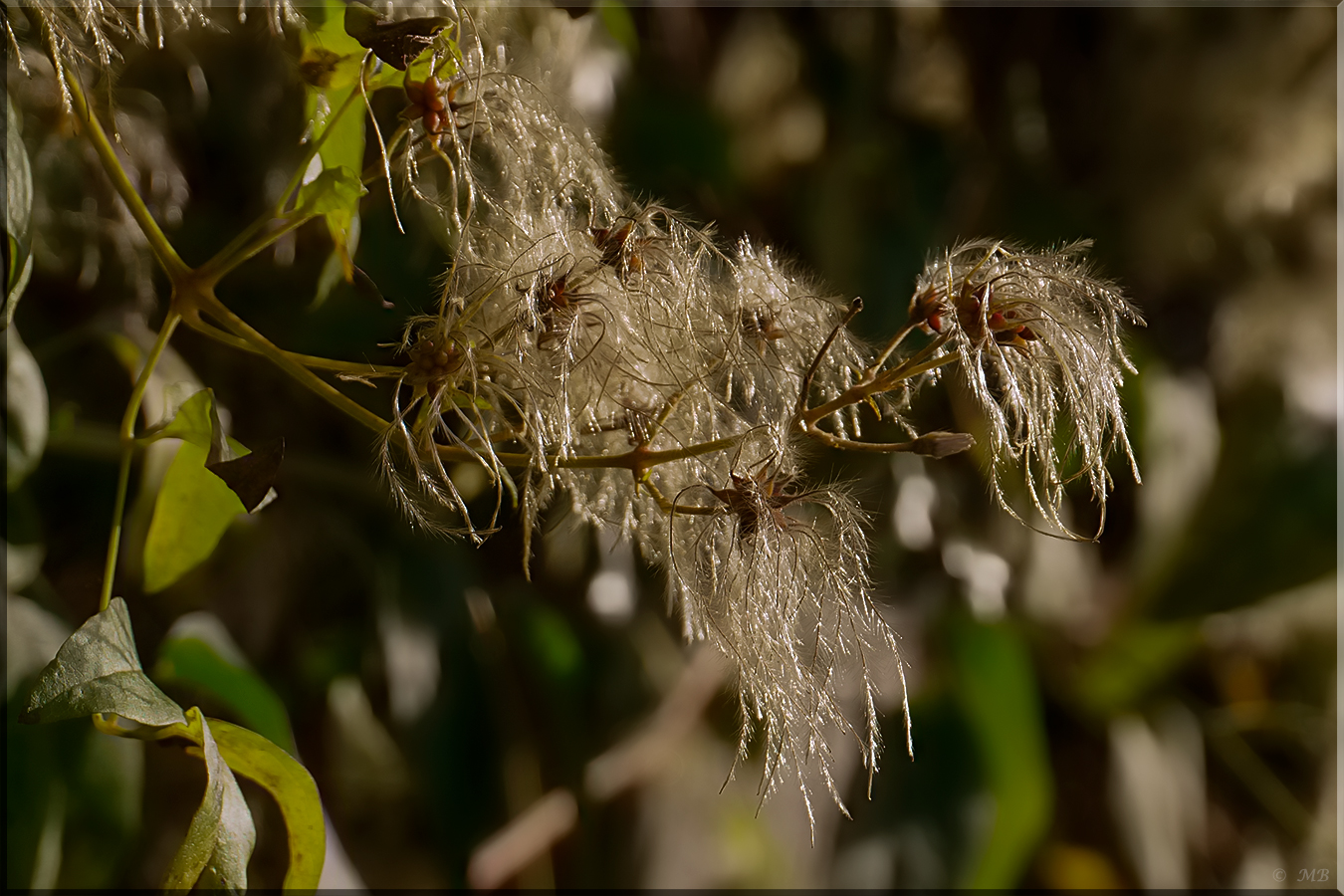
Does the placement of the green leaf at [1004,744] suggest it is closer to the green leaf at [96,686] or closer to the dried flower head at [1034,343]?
the dried flower head at [1034,343]

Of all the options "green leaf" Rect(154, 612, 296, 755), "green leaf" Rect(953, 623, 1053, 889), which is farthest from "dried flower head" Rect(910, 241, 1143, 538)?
"green leaf" Rect(953, 623, 1053, 889)

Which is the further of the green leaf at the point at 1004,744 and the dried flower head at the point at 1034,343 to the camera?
the green leaf at the point at 1004,744

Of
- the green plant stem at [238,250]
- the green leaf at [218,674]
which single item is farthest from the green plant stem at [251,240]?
the green leaf at [218,674]

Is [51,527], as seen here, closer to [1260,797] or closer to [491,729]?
[491,729]

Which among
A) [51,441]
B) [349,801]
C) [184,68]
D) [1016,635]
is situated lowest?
[349,801]

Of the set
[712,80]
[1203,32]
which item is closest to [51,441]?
[712,80]

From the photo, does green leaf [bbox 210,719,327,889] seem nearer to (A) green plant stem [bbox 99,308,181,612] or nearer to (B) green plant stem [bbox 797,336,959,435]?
(A) green plant stem [bbox 99,308,181,612]

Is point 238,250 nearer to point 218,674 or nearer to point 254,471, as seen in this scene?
point 254,471
